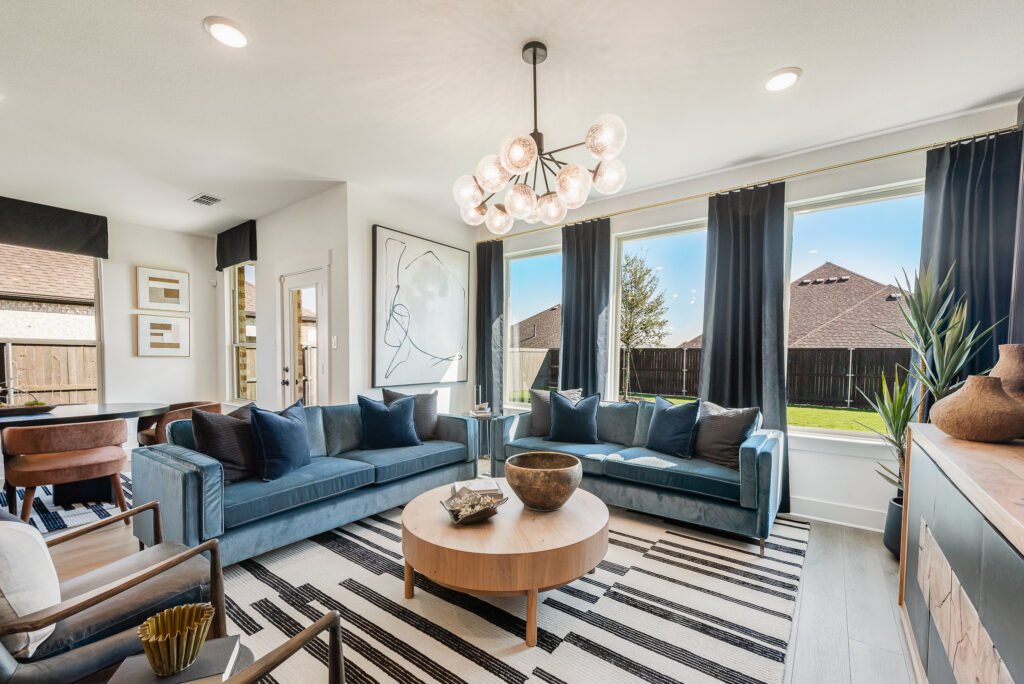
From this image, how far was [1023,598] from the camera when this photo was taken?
808 millimetres

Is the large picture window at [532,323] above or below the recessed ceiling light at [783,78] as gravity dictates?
below

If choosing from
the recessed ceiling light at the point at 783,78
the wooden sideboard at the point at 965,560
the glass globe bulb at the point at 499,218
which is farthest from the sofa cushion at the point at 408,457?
the recessed ceiling light at the point at 783,78

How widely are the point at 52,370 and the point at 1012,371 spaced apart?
7712 millimetres

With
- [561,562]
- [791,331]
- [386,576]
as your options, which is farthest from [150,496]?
[791,331]

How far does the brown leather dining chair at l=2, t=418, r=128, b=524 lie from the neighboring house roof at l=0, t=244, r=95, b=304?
2918 millimetres

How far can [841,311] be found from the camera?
127 inches

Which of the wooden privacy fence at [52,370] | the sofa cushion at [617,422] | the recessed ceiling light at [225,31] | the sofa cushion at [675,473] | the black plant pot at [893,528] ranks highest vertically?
the recessed ceiling light at [225,31]

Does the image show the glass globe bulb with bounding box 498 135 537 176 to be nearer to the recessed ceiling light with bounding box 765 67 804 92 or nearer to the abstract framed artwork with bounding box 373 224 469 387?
the recessed ceiling light with bounding box 765 67 804 92

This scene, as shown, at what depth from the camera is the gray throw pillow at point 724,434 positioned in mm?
2889

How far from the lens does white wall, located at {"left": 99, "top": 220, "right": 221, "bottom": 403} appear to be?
4.98 m

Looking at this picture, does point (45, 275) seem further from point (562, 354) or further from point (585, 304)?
point (585, 304)

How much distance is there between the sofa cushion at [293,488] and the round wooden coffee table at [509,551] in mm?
825

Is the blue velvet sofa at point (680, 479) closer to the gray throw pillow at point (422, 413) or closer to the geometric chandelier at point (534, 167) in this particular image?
the gray throw pillow at point (422, 413)

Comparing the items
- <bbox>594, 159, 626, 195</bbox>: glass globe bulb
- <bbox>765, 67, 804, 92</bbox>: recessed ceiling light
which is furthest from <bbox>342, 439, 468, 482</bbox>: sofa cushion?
<bbox>765, 67, 804, 92</bbox>: recessed ceiling light
